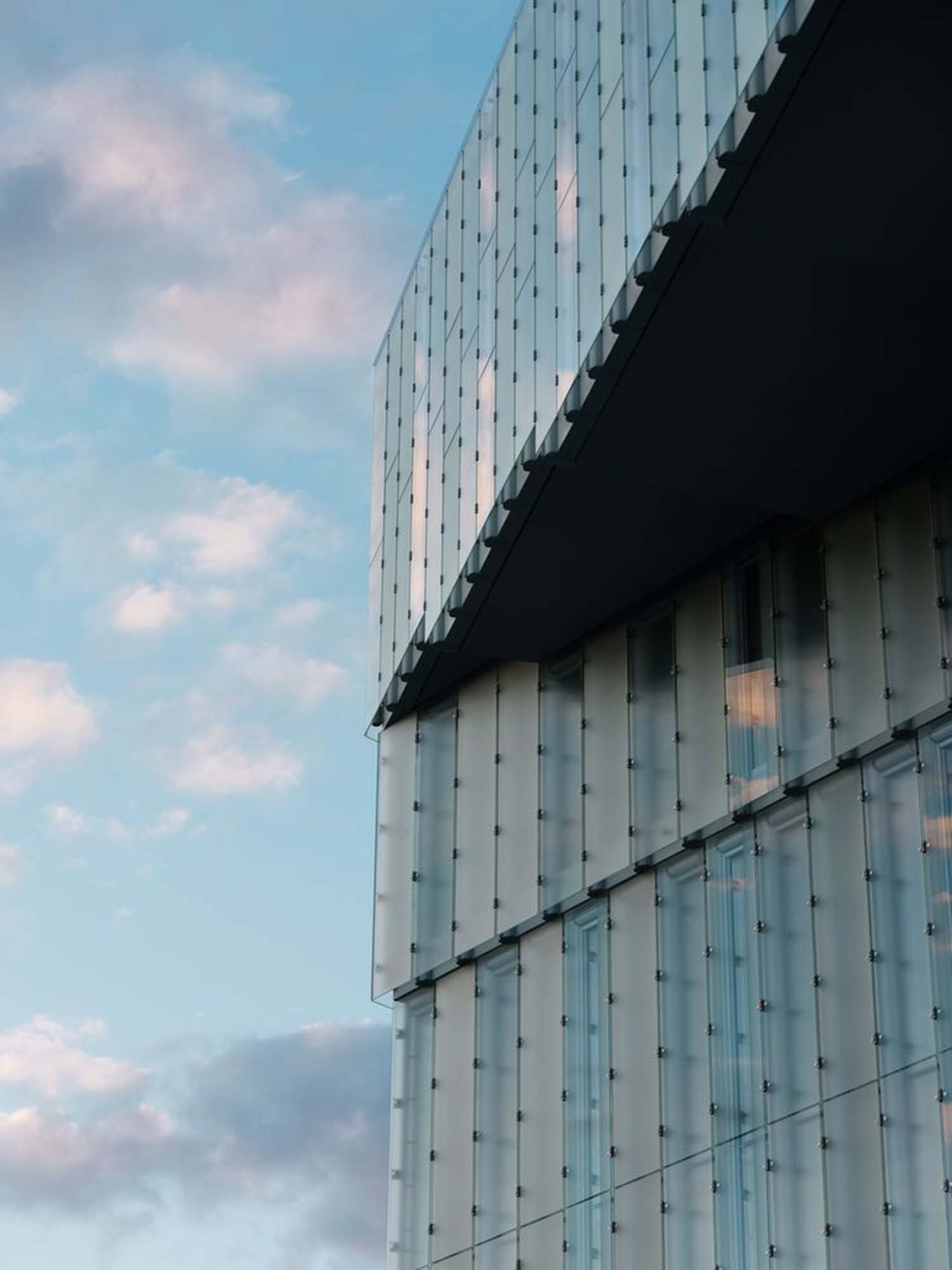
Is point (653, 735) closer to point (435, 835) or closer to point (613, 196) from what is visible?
point (435, 835)

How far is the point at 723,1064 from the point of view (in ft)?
61.7

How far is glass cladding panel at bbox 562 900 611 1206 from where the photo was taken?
20484 mm

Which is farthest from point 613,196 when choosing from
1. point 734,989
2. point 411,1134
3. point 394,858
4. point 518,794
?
point 411,1134

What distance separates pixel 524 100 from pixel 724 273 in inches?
255

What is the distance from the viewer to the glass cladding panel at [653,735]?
20.6m

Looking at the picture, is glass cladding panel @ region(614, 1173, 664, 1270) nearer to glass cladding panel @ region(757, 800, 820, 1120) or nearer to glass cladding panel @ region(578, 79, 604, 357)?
glass cladding panel @ region(757, 800, 820, 1120)

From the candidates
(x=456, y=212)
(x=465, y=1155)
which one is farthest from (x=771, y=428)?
(x=465, y=1155)

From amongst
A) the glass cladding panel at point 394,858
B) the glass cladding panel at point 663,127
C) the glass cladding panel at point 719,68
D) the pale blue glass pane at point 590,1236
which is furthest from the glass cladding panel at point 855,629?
the glass cladding panel at point 394,858

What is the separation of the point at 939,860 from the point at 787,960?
1983mm

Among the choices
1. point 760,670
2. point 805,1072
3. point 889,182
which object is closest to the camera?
point 889,182

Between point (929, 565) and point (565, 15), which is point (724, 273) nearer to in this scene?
point (929, 565)

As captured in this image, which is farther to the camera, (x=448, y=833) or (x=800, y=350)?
(x=448, y=833)

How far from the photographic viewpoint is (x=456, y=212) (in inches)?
954

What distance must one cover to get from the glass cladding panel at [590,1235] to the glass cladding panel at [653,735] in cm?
359
